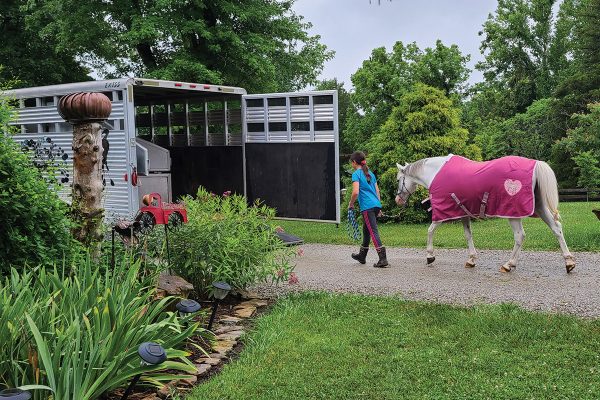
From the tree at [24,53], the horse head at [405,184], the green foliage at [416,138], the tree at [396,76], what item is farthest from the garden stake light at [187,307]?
the tree at [396,76]

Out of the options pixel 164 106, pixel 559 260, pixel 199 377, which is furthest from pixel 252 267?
pixel 164 106

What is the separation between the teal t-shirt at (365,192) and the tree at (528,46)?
129ft

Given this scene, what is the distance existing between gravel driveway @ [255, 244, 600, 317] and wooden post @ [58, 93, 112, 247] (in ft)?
7.85

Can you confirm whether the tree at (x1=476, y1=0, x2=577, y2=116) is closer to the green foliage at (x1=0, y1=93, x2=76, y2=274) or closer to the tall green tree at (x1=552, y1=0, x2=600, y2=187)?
the tall green tree at (x1=552, y1=0, x2=600, y2=187)

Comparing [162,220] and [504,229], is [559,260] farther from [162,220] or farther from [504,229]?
[162,220]

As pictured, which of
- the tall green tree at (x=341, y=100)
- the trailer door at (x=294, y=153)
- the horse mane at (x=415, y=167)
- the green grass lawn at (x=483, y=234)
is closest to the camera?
the horse mane at (x=415, y=167)

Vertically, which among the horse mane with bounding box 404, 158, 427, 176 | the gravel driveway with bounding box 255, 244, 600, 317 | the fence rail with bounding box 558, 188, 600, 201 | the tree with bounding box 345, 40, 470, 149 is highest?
the tree with bounding box 345, 40, 470, 149

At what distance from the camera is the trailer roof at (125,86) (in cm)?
1060

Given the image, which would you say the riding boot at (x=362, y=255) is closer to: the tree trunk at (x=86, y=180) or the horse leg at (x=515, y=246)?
the horse leg at (x=515, y=246)

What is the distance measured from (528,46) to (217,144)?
40309 millimetres

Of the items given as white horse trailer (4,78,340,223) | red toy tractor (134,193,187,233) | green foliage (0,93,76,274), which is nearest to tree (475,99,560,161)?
white horse trailer (4,78,340,223)

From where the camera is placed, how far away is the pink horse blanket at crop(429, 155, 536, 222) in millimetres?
8914

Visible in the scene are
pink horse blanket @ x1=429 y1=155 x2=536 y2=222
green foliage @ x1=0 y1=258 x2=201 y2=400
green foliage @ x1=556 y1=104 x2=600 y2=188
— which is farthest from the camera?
green foliage @ x1=556 y1=104 x2=600 y2=188

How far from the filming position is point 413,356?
216 inches
